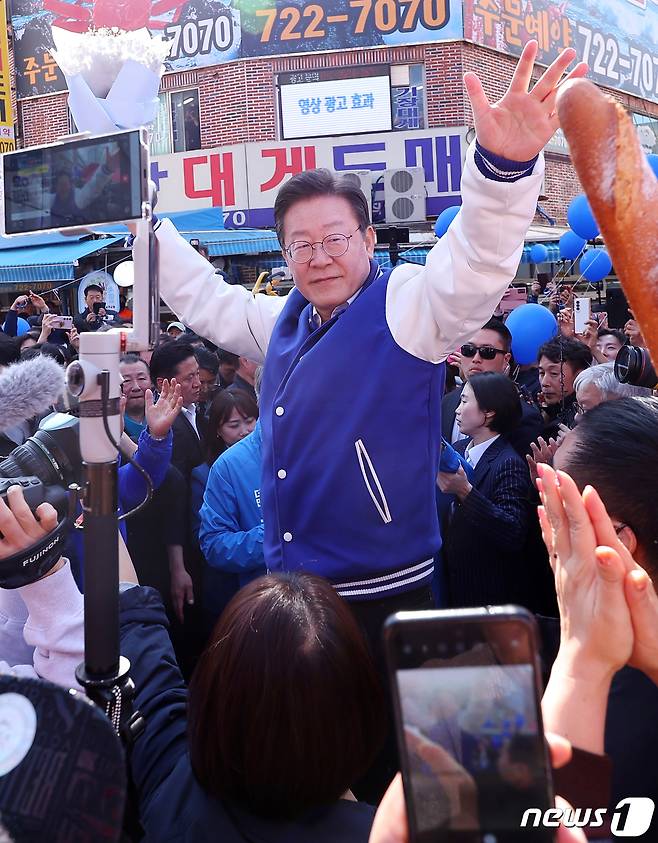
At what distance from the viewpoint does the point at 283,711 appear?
1078 millimetres

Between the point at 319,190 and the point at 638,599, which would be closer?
the point at 638,599

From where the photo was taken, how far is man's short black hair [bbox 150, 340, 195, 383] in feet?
13.3

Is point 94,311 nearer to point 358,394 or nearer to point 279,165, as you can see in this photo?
point 279,165

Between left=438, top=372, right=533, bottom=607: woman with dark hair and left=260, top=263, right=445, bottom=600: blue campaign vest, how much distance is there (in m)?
0.94

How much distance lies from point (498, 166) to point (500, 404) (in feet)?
5.98

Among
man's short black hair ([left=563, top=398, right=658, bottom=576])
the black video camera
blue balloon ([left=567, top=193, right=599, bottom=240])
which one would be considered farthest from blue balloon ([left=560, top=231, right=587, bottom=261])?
man's short black hair ([left=563, top=398, right=658, bottom=576])

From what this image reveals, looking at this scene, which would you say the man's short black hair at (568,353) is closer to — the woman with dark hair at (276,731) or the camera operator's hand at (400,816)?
the woman with dark hair at (276,731)

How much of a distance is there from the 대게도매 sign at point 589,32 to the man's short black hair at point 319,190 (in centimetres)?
1243

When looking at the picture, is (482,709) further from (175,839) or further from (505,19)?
(505,19)

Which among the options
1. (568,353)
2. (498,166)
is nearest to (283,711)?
(498,166)

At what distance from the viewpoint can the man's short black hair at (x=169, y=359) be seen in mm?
4039

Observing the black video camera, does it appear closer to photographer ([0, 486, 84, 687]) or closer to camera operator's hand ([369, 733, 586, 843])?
photographer ([0, 486, 84, 687])

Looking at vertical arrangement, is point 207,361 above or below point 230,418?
above

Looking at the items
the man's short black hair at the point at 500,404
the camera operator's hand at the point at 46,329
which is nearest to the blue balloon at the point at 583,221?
the man's short black hair at the point at 500,404
